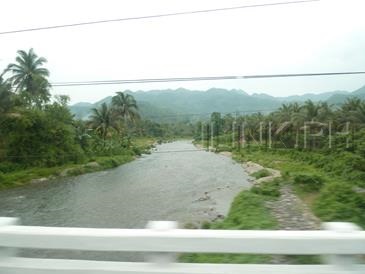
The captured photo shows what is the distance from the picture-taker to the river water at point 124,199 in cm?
1691

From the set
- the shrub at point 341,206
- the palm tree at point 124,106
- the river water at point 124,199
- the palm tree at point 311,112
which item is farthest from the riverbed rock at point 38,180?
the palm tree at point 311,112

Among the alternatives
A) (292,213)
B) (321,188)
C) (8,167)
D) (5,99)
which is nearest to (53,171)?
(8,167)

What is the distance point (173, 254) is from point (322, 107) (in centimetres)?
3962

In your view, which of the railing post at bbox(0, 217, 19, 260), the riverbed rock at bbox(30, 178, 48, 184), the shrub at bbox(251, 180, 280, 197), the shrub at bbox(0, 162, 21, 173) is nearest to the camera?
the railing post at bbox(0, 217, 19, 260)

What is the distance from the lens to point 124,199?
21.3m

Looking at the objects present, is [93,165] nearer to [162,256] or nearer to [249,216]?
[249,216]

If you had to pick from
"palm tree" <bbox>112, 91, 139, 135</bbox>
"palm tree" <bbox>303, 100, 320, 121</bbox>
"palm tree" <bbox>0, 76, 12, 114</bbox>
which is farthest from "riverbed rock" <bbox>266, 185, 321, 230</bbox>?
"palm tree" <bbox>112, 91, 139, 135</bbox>

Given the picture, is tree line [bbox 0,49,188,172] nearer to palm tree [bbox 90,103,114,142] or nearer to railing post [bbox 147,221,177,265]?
palm tree [bbox 90,103,114,142]

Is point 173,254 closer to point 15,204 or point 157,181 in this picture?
point 15,204

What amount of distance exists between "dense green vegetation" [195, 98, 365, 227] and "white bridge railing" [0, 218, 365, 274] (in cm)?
691

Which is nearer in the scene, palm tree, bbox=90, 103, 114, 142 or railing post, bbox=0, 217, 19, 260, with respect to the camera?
railing post, bbox=0, 217, 19, 260

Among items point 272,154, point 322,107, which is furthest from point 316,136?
point 272,154

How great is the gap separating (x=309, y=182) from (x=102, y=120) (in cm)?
2750

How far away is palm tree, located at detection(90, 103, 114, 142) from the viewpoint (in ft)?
140
